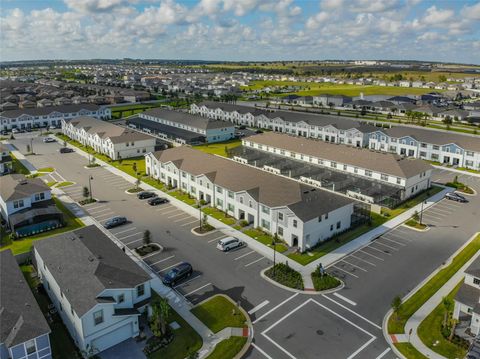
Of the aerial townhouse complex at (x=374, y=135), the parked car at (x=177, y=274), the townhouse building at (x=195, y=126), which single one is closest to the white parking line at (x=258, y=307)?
the parked car at (x=177, y=274)

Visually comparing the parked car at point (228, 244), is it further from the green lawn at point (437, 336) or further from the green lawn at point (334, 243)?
the green lawn at point (437, 336)

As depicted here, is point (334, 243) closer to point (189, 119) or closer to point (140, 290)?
point (140, 290)

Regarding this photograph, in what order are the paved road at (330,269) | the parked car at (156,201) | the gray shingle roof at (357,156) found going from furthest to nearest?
1. the gray shingle roof at (357,156)
2. the parked car at (156,201)
3. the paved road at (330,269)

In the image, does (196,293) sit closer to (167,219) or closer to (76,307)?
(76,307)

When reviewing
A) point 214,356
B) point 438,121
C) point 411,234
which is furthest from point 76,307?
point 438,121

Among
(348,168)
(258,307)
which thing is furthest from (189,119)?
(258,307)

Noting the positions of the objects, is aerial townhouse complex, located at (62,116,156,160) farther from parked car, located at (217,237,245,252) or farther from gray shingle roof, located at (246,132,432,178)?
parked car, located at (217,237,245,252)
